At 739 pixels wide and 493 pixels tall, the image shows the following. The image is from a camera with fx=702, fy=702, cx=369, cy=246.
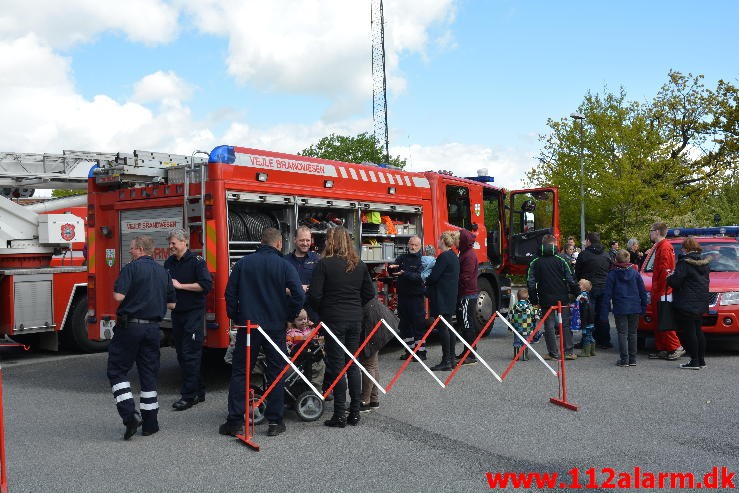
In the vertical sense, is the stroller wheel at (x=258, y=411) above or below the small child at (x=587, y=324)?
below

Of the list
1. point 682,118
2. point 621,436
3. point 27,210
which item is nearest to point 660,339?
point 621,436

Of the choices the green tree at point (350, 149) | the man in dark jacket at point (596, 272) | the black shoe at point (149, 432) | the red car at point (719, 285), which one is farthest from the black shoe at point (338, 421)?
the green tree at point (350, 149)

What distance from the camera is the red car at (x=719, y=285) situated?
31.7ft

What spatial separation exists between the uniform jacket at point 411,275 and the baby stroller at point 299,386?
2596mm

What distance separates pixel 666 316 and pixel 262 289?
579 cm

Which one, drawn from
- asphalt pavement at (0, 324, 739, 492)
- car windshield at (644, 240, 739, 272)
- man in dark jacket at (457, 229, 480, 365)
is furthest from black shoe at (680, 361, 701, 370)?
man in dark jacket at (457, 229, 480, 365)

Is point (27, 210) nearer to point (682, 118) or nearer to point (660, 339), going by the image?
point (660, 339)

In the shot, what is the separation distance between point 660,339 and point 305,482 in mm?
6781

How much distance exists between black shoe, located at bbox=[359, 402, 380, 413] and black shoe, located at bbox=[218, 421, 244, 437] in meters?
1.32

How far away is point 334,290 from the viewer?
249 inches

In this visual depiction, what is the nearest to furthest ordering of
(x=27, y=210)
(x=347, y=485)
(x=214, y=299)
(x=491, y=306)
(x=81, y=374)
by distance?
1. (x=347, y=485)
2. (x=214, y=299)
3. (x=81, y=374)
4. (x=27, y=210)
5. (x=491, y=306)

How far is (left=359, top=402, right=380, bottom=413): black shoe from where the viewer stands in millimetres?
6951

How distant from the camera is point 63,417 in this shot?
6969mm

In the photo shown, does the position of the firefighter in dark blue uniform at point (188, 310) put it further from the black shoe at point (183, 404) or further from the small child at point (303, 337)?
the small child at point (303, 337)
